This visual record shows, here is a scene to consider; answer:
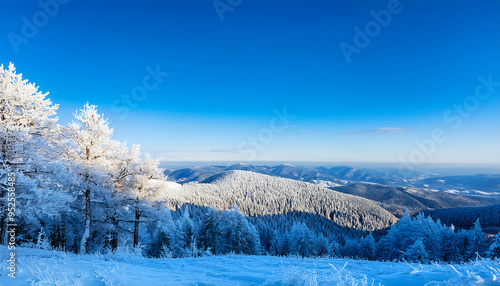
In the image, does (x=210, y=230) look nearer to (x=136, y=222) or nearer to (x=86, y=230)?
(x=136, y=222)

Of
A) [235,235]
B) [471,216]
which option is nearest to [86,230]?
[235,235]

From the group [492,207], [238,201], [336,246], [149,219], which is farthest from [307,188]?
[149,219]

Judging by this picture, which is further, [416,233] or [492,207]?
[492,207]

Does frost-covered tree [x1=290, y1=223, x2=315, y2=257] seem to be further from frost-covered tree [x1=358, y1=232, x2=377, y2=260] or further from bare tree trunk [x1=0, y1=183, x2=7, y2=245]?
bare tree trunk [x1=0, y1=183, x2=7, y2=245]

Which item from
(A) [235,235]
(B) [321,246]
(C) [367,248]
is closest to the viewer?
(A) [235,235]

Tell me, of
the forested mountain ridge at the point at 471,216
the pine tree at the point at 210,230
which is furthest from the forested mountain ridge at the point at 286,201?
the pine tree at the point at 210,230

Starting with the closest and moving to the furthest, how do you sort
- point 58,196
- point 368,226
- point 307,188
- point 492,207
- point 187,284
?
point 187,284, point 58,196, point 368,226, point 492,207, point 307,188

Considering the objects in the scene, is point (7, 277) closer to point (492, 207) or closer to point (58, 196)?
point (58, 196)

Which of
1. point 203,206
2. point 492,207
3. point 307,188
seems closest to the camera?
point 203,206
